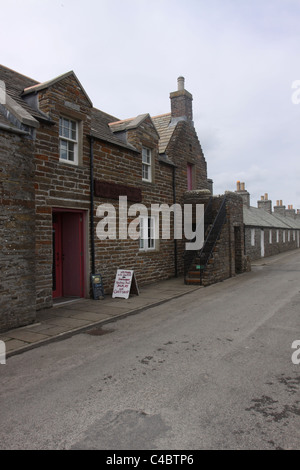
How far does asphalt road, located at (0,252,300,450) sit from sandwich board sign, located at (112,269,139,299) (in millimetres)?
3085

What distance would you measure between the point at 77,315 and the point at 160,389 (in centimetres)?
470

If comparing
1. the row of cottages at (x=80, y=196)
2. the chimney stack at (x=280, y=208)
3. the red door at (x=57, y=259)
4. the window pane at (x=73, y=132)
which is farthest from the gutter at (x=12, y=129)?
the chimney stack at (x=280, y=208)

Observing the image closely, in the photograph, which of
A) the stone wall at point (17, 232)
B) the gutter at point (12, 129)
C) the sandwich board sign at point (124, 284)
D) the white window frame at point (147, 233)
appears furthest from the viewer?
the white window frame at point (147, 233)

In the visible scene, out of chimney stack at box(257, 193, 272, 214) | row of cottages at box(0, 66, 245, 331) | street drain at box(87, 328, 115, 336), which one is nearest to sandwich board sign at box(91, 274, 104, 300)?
row of cottages at box(0, 66, 245, 331)

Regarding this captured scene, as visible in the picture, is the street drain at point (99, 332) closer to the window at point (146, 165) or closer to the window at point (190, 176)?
the window at point (146, 165)

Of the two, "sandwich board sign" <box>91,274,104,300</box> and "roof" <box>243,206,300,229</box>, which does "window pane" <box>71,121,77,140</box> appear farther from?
"roof" <box>243,206,300,229</box>

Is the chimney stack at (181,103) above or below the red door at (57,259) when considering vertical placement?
Result: above

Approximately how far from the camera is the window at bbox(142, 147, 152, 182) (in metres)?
14.0

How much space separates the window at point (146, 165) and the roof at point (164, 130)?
170cm

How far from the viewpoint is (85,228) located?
1089 centimetres

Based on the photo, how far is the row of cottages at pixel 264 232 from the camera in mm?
26875

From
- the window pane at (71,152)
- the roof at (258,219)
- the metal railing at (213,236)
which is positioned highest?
the window pane at (71,152)

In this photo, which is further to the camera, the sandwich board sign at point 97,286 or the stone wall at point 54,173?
the sandwich board sign at point 97,286
